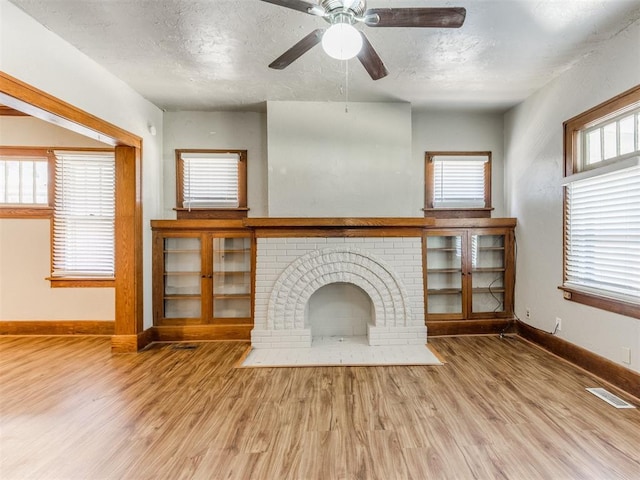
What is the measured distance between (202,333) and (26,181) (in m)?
2.92

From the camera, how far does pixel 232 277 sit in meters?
3.96

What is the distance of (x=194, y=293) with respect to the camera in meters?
3.93

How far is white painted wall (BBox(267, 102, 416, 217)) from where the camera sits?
3742mm

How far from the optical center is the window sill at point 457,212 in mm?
4129

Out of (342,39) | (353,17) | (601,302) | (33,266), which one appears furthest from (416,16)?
(33,266)

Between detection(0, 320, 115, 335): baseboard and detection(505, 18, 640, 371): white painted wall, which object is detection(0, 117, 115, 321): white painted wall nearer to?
detection(0, 320, 115, 335): baseboard

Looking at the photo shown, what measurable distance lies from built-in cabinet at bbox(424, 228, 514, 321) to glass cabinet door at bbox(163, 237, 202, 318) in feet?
9.45

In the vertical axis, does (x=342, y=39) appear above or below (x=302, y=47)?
below

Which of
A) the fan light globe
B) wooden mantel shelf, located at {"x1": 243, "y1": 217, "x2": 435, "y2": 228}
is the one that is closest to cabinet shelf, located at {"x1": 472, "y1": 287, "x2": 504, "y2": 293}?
wooden mantel shelf, located at {"x1": 243, "y1": 217, "x2": 435, "y2": 228}

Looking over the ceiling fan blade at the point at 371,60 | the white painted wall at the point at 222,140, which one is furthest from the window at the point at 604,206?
the white painted wall at the point at 222,140

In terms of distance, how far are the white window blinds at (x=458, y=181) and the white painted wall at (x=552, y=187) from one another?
1.14 feet

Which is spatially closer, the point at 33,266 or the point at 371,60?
the point at 371,60

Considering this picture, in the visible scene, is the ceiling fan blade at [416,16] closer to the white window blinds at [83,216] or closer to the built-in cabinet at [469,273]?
the built-in cabinet at [469,273]

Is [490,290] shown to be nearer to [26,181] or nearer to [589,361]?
[589,361]
